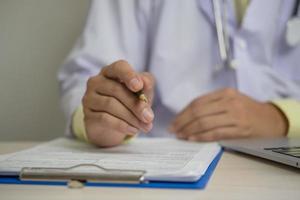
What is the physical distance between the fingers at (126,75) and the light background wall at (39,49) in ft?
1.72

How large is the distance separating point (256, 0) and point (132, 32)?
11.3 inches

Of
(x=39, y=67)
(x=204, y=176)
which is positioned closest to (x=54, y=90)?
(x=39, y=67)

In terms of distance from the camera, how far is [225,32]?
2.93ft

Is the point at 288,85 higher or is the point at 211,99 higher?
the point at 288,85

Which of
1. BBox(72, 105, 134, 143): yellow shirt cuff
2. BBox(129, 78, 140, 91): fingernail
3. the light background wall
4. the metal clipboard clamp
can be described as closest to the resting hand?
BBox(72, 105, 134, 143): yellow shirt cuff

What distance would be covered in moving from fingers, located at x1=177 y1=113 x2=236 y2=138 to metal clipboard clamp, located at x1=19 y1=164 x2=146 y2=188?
12.9 inches

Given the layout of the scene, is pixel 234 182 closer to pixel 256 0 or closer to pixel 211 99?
pixel 211 99

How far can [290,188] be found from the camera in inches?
14.6

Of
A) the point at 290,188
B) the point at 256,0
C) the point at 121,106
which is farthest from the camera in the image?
the point at 256,0

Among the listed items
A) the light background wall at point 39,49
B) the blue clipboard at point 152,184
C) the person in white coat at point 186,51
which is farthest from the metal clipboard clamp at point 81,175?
the light background wall at point 39,49

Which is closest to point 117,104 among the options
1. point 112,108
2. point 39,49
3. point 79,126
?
point 112,108

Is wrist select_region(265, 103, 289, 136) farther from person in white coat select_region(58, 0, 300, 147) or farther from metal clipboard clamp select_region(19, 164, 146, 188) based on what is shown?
metal clipboard clamp select_region(19, 164, 146, 188)

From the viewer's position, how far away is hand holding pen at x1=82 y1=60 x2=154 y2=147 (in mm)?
531

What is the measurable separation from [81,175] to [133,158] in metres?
0.11
